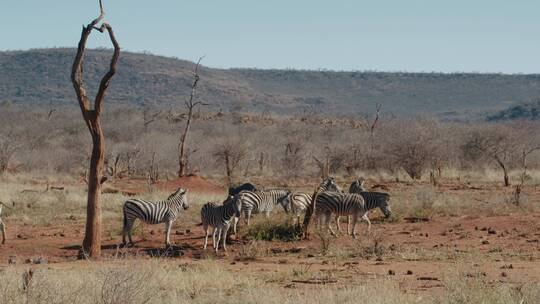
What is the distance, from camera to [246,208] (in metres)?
20.4

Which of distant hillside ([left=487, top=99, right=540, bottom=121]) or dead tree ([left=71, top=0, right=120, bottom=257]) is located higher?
distant hillside ([left=487, top=99, right=540, bottom=121])

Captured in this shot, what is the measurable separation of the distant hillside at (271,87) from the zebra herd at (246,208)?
84085 mm

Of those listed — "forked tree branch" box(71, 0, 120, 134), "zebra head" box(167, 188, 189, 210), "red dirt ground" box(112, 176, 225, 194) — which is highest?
"forked tree branch" box(71, 0, 120, 134)

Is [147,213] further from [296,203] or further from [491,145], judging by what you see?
[491,145]

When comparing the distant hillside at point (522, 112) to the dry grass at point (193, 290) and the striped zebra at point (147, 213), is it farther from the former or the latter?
the dry grass at point (193, 290)

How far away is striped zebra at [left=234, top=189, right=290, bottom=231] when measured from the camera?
20389 millimetres

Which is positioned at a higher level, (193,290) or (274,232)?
(193,290)

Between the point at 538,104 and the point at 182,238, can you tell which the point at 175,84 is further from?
the point at 182,238

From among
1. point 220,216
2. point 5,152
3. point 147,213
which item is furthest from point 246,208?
point 5,152

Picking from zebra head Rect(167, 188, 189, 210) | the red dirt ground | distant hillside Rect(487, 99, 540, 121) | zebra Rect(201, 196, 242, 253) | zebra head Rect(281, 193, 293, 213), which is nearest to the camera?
zebra Rect(201, 196, 242, 253)

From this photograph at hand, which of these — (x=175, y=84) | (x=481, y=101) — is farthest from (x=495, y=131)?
(x=481, y=101)

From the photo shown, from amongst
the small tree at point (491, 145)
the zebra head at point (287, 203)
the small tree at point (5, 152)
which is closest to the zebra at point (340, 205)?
the zebra head at point (287, 203)

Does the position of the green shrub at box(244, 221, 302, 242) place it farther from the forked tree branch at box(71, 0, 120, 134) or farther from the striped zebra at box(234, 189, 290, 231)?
the forked tree branch at box(71, 0, 120, 134)

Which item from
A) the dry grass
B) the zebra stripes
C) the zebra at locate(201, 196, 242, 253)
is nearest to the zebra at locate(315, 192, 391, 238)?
the zebra stripes
